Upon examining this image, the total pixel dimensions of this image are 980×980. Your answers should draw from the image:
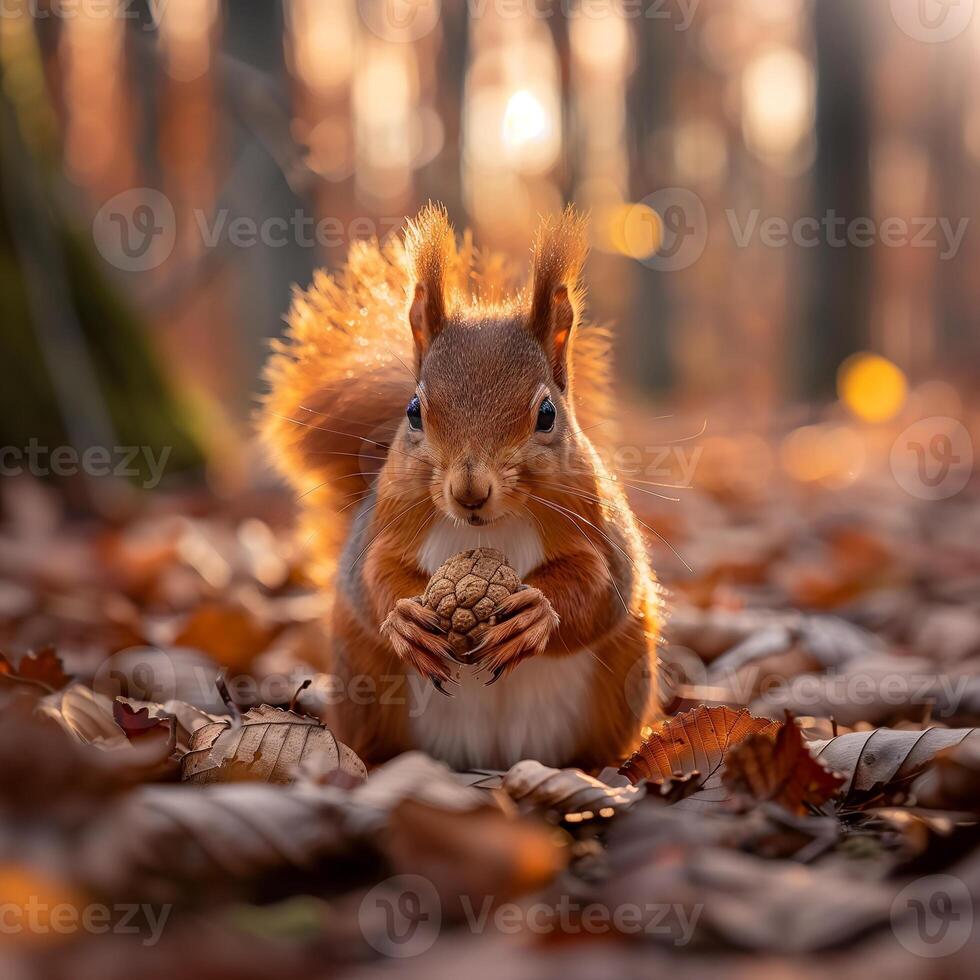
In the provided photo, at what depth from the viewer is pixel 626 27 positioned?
11.3 meters

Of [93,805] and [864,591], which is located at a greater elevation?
[93,805]

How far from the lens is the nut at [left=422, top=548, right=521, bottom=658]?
1278mm

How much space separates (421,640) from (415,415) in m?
0.34

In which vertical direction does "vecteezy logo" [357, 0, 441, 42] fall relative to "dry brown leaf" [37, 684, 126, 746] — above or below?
above

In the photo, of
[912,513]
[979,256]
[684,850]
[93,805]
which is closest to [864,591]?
[912,513]

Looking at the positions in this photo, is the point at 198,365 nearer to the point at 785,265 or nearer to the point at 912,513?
the point at 785,265

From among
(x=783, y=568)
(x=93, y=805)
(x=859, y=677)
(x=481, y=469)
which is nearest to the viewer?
(x=93, y=805)

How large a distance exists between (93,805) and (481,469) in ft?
2.02

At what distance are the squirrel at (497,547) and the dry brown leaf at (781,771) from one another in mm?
281
